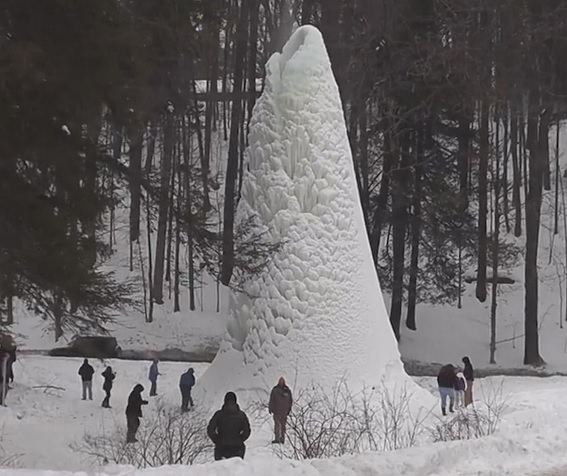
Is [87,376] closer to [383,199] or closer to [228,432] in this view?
[228,432]

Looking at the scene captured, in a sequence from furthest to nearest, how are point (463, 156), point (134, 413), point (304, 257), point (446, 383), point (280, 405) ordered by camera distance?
point (463, 156), point (446, 383), point (304, 257), point (134, 413), point (280, 405)

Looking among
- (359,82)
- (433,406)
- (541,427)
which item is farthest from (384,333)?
(359,82)

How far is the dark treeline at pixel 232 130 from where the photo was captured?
9398mm

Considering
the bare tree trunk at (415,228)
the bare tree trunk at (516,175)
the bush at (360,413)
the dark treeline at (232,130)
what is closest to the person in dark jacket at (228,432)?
the bush at (360,413)

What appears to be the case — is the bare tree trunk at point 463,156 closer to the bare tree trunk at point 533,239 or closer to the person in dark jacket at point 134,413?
the bare tree trunk at point 533,239

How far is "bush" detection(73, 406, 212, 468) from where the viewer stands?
31.6 feet

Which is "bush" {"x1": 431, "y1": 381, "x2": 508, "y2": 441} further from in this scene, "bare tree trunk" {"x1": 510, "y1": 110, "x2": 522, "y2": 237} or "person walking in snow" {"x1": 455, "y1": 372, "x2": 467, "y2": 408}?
"bare tree trunk" {"x1": 510, "y1": 110, "x2": 522, "y2": 237}

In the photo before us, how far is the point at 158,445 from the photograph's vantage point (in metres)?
9.93

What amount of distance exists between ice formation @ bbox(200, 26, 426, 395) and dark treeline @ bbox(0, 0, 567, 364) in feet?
4.13

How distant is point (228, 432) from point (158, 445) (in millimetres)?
1166

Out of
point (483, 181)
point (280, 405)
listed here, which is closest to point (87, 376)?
point (280, 405)

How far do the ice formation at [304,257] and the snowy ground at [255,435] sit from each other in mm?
Answer: 1411

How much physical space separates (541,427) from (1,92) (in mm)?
7165

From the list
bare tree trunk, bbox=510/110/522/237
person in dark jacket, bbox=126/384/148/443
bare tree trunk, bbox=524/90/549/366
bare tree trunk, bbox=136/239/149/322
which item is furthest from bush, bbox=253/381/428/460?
bare tree trunk, bbox=510/110/522/237
